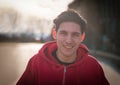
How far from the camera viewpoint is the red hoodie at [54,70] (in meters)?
2.41

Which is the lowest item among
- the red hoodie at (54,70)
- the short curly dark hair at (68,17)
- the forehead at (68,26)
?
the red hoodie at (54,70)

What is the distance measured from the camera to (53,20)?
243 cm

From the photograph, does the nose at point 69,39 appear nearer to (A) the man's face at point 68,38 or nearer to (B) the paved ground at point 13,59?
(A) the man's face at point 68,38


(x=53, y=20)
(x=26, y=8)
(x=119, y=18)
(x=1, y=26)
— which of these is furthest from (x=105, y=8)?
(x=1, y=26)

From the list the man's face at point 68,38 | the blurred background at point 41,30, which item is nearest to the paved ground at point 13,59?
the blurred background at point 41,30

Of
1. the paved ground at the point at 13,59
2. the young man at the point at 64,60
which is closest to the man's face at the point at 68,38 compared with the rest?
the young man at the point at 64,60

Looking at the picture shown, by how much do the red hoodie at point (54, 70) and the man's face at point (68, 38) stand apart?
0.04 meters

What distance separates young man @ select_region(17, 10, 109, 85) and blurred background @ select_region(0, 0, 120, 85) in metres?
0.04

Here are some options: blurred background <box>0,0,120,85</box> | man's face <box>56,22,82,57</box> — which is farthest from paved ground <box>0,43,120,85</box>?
man's face <box>56,22,82,57</box>

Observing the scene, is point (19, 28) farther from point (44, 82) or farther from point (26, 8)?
point (44, 82)

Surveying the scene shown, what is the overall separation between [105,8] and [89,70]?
445mm

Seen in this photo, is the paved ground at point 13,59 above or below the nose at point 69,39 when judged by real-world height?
below

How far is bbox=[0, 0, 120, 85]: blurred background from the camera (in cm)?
240

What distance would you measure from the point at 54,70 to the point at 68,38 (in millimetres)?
234
